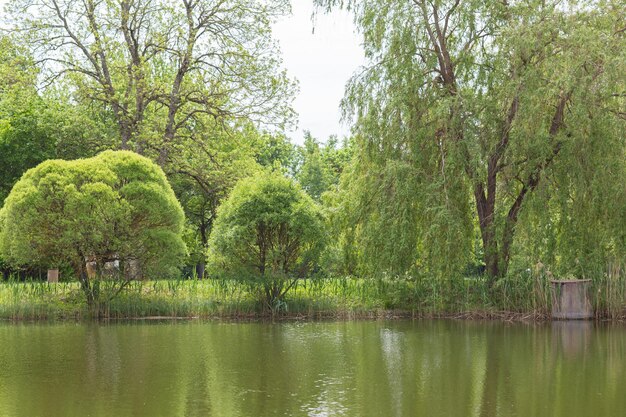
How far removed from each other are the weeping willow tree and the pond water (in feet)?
9.94

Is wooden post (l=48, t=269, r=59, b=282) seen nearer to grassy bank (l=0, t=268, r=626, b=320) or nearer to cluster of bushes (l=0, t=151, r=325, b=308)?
grassy bank (l=0, t=268, r=626, b=320)

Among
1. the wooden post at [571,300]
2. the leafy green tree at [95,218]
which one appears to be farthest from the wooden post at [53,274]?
the wooden post at [571,300]

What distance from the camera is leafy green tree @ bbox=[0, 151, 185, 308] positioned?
64.3ft

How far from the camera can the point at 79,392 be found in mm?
9203

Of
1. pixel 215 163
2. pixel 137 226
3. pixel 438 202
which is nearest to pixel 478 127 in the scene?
pixel 438 202

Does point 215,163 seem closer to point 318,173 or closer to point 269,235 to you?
point 269,235

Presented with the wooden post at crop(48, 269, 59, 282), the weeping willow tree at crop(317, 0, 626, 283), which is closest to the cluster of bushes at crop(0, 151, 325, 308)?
the weeping willow tree at crop(317, 0, 626, 283)

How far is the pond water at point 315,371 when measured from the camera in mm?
8258

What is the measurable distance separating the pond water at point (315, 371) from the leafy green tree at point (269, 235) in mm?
3095

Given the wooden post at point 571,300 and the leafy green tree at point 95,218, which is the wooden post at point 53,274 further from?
the wooden post at point 571,300

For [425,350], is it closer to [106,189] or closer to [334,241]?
[334,241]

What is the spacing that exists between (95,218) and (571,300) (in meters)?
11.5

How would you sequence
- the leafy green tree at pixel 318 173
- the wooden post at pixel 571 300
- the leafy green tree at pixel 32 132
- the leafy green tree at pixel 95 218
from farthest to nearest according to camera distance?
the leafy green tree at pixel 318 173 < the leafy green tree at pixel 32 132 < the leafy green tree at pixel 95 218 < the wooden post at pixel 571 300

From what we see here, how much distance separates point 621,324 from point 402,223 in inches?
213
